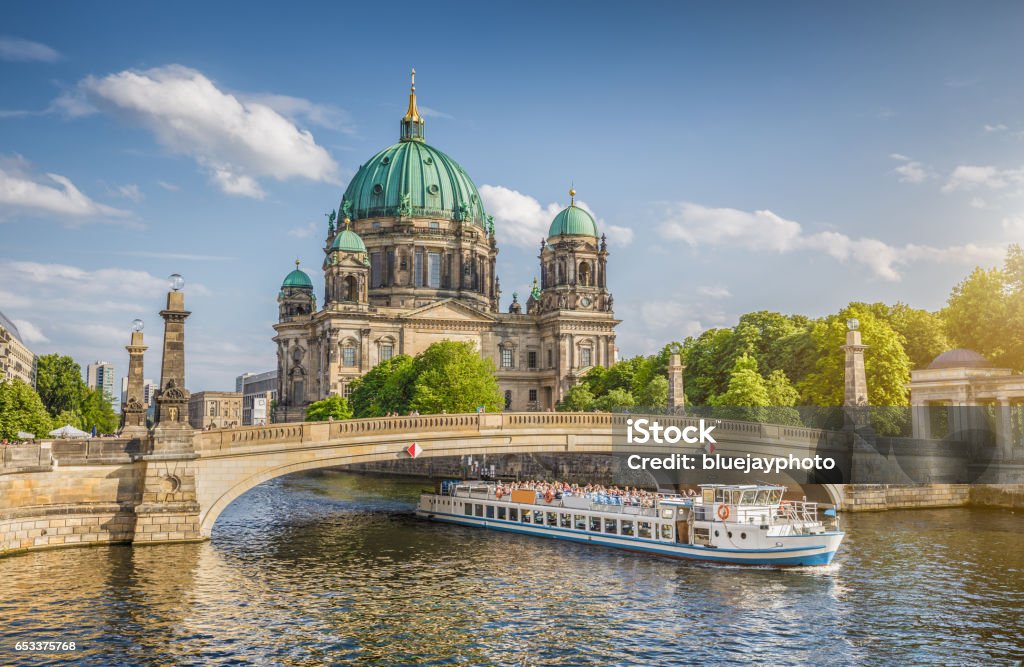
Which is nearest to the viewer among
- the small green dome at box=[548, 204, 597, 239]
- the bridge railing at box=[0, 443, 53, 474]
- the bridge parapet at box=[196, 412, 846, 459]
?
the bridge railing at box=[0, 443, 53, 474]

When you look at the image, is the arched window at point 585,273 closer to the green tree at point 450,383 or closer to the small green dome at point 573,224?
the small green dome at point 573,224

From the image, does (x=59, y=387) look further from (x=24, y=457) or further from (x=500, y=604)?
(x=500, y=604)

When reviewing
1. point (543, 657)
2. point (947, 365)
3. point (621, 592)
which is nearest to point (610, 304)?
point (947, 365)

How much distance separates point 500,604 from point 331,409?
78130mm

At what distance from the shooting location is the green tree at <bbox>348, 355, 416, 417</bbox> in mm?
96375

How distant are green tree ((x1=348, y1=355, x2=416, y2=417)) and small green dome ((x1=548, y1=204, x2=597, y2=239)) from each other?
30.2 metres

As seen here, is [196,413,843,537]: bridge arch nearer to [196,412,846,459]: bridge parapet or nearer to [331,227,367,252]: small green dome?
[196,412,846,459]: bridge parapet

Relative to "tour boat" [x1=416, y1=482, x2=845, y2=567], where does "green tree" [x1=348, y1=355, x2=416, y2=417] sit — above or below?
above

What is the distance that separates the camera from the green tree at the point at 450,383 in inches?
3526

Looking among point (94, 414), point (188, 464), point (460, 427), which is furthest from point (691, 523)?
point (94, 414)

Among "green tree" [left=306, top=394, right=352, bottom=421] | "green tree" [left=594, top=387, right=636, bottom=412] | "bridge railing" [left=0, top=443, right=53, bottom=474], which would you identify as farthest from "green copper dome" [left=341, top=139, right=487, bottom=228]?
"bridge railing" [left=0, top=443, right=53, bottom=474]

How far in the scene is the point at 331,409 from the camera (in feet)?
357

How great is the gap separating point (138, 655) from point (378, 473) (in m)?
70.6

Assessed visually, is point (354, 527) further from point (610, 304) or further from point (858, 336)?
point (610, 304)
